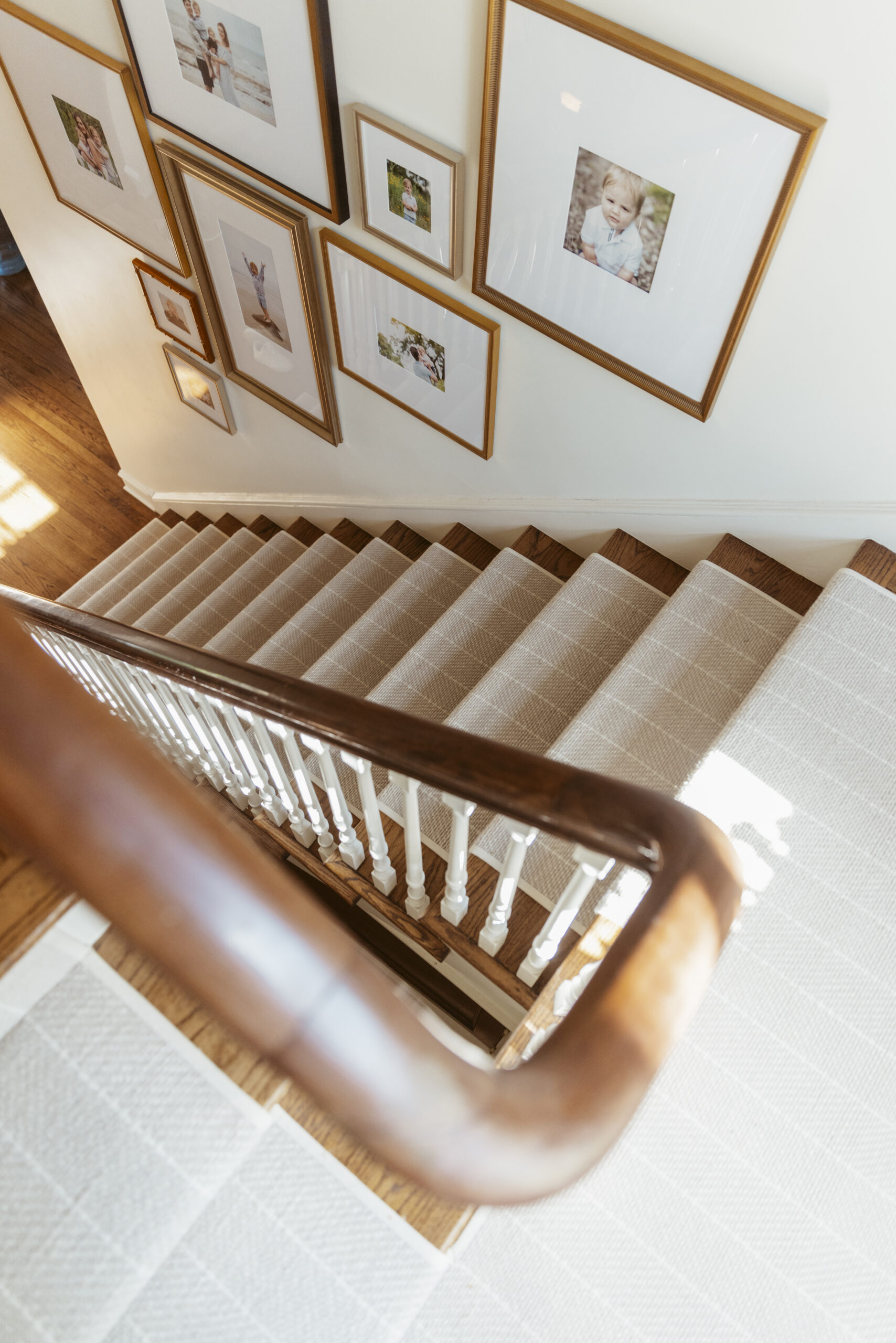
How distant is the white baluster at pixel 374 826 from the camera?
4.38 ft

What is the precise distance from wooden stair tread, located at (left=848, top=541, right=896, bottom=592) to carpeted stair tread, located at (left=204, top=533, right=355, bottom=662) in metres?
1.97

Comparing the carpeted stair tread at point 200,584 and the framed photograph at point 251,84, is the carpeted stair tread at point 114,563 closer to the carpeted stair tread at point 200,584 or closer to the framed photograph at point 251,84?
the carpeted stair tread at point 200,584

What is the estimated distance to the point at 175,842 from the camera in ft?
1.59

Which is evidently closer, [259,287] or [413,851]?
[413,851]

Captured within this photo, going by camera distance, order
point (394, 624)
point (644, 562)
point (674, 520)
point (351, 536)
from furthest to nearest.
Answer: point (351, 536) → point (394, 624) → point (644, 562) → point (674, 520)

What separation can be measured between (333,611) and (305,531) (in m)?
1.01

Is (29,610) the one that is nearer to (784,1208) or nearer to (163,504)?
(784,1208)

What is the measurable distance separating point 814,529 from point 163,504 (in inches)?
153

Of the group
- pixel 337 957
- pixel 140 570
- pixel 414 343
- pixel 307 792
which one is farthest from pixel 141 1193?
pixel 140 570

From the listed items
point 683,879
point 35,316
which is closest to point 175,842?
point 683,879

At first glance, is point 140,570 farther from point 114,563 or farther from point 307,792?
point 307,792

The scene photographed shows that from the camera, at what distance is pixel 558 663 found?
2445mm

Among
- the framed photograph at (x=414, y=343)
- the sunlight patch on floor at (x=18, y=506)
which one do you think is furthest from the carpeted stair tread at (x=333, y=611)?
the sunlight patch on floor at (x=18, y=506)

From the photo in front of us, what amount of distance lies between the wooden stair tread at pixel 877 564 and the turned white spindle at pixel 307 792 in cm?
149
